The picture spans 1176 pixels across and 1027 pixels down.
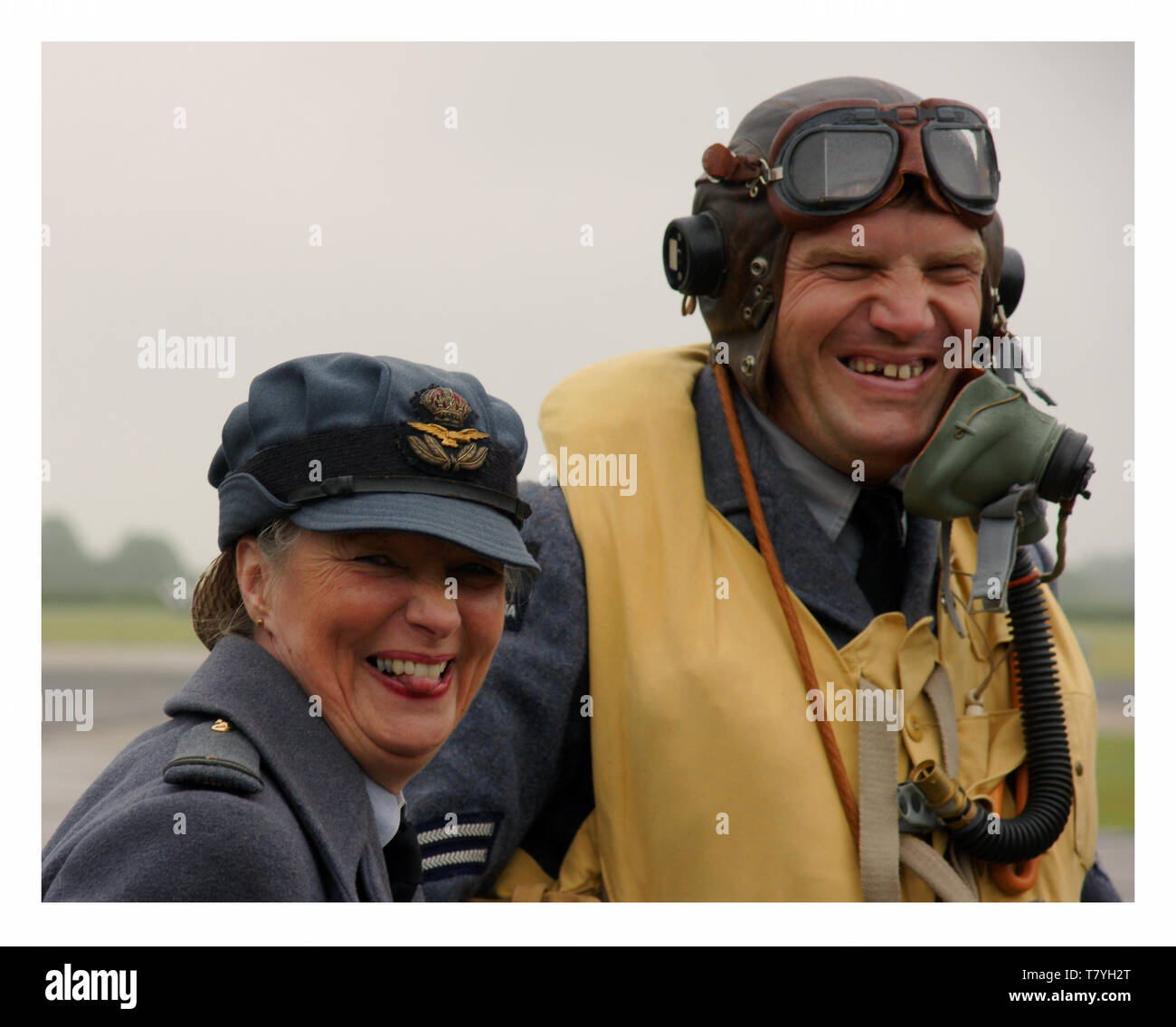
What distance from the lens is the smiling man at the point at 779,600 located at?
3.13m

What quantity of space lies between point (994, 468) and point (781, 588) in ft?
1.62

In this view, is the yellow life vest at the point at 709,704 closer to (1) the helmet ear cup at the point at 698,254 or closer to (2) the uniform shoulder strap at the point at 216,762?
(1) the helmet ear cup at the point at 698,254

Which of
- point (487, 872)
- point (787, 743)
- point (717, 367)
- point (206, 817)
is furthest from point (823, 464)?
point (206, 817)

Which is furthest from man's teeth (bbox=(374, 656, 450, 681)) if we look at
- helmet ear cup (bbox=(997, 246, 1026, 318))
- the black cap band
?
helmet ear cup (bbox=(997, 246, 1026, 318))

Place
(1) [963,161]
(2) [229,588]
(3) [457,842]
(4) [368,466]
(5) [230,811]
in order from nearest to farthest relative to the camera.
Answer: (5) [230,811] < (4) [368,466] < (2) [229,588] < (3) [457,842] < (1) [963,161]

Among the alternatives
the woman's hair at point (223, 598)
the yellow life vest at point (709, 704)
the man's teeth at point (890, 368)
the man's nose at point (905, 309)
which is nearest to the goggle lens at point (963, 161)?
the man's nose at point (905, 309)

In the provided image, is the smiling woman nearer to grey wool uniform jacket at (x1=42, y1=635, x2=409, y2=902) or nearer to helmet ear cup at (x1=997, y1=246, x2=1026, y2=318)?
grey wool uniform jacket at (x1=42, y1=635, x2=409, y2=902)

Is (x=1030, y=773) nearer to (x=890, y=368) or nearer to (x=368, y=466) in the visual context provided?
(x=890, y=368)

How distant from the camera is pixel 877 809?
10.3ft

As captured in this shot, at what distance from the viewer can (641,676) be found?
3.16 meters

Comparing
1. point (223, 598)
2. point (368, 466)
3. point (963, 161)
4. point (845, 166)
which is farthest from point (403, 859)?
point (963, 161)

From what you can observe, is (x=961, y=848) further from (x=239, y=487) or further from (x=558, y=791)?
(x=239, y=487)

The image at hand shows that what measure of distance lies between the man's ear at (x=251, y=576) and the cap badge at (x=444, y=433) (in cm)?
28

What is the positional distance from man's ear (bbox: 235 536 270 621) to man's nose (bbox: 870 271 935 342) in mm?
1499
